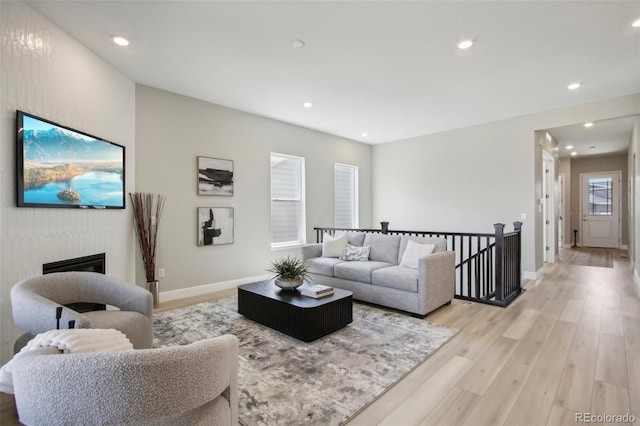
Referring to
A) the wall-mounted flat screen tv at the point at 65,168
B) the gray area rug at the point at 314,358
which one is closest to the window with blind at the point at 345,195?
the gray area rug at the point at 314,358

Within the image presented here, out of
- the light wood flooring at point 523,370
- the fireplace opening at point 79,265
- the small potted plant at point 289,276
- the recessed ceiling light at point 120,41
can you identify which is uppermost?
the recessed ceiling light at point 120,41

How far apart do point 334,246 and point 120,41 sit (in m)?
3.60

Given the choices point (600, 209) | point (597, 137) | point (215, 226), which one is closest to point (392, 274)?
point (215, 226)

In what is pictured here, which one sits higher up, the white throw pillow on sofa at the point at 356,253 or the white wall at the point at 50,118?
the white wall at the point at 50,118

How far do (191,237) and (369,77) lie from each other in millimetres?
3194

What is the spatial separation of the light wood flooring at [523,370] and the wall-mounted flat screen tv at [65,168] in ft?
5.00

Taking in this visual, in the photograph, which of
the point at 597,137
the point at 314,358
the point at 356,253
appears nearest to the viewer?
the point at 314,358

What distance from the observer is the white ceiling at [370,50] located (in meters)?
2.51

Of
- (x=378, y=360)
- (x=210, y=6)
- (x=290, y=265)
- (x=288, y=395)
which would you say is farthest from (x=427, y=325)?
(x=210, y=6)

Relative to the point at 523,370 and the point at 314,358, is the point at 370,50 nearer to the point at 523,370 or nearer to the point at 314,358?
the point at 314,358

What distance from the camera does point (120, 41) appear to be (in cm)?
297

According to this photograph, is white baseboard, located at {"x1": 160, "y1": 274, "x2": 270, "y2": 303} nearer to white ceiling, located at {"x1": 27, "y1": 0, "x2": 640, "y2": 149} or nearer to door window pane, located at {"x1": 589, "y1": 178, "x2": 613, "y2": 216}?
white ceiling, located at {"x1": 27, "y1": 0, "x2": 640, "y2": 149}

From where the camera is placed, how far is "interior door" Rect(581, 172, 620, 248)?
8.73m

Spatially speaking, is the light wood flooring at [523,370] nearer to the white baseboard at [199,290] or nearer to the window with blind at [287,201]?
the white baseboard at [199,290]
